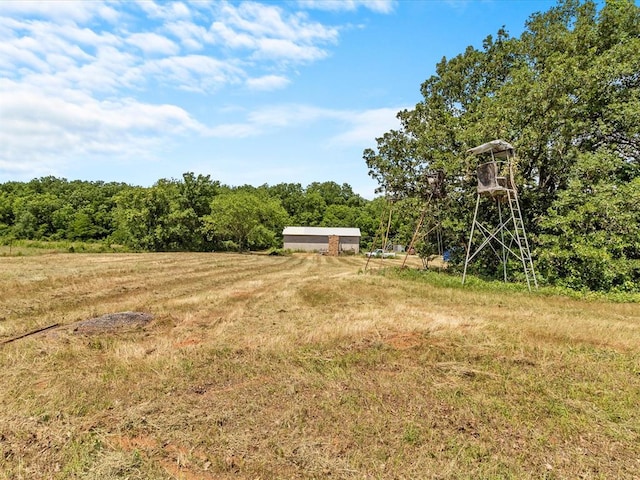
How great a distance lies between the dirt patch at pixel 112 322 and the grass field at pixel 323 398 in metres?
0.27

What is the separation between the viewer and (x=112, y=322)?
7.52 meters

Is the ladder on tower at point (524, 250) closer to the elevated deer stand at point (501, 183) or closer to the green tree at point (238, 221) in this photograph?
the elevated deer stand at point (501, 183)

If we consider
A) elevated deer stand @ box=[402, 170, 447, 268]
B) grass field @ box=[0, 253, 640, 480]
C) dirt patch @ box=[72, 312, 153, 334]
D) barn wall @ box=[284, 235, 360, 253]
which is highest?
elevated deer stand @ box=[402, 170, 447, 268]

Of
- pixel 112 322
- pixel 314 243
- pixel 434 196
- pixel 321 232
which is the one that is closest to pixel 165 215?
pixel 314 243

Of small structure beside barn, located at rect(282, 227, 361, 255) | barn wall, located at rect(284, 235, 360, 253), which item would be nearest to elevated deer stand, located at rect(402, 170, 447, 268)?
small structure beside barn, located at rect(282, 227, 361, 255)

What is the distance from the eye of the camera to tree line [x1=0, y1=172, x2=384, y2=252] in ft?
152

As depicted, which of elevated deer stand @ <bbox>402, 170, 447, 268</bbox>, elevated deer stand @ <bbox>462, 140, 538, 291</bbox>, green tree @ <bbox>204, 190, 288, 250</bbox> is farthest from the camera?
green tree @ <bbox>204, 190, 288, 250</bbox>

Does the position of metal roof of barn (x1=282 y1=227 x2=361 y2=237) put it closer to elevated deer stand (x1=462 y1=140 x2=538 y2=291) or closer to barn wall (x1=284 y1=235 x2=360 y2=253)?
barn wall (x1=284 y1=235 x2=360 y2=253)

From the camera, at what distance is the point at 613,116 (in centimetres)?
1355

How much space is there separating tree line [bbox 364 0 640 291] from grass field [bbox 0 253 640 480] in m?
5.26

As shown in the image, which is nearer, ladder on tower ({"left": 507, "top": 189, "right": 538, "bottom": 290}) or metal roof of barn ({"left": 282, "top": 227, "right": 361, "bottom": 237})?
ladder on tower ({"left": 507, "top": 189, "right": 538, "bottom": 290})

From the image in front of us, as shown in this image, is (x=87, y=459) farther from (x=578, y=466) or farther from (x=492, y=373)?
(x=492, y=373)

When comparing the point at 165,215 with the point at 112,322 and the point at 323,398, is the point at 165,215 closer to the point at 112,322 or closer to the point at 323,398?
the point at 112,322

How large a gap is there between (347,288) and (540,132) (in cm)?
1061
